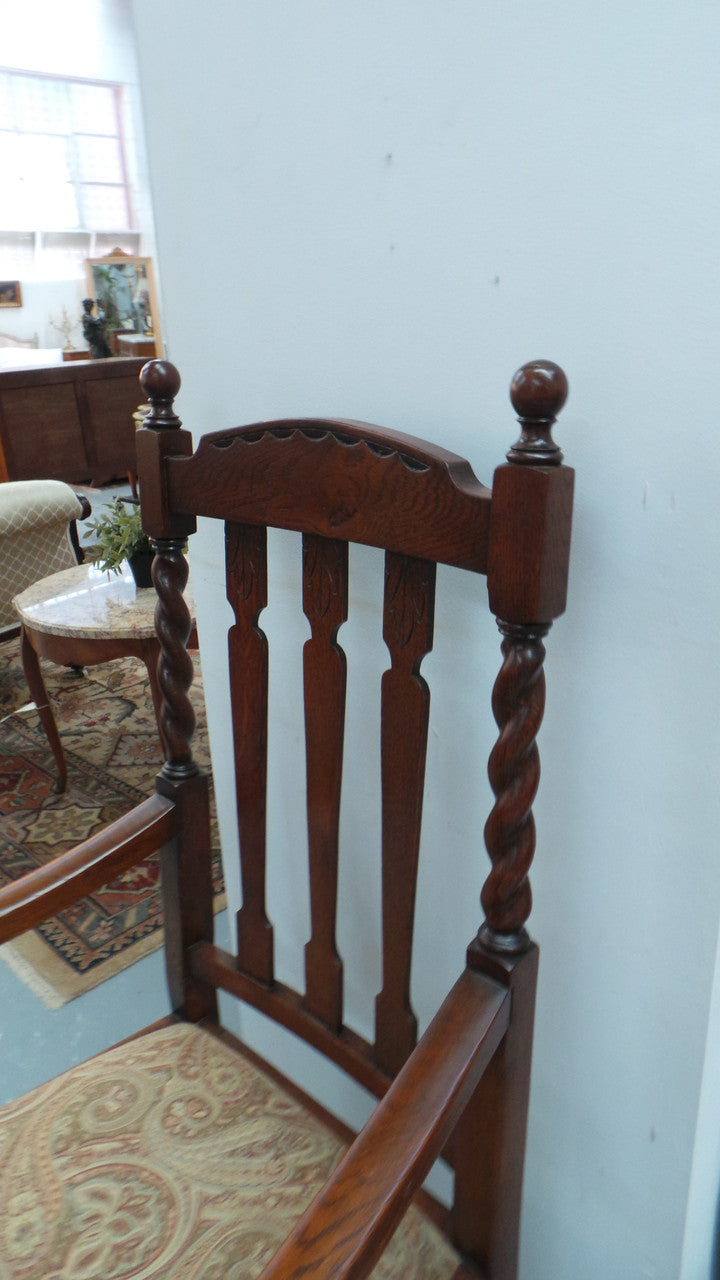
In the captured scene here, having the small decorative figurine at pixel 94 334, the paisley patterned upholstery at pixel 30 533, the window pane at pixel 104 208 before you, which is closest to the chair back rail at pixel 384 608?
the paisley patterned upholstery at pixel 30 533

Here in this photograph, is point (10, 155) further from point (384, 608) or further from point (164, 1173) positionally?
point (164, 1173)

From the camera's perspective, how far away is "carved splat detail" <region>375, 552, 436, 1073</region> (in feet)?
2.25

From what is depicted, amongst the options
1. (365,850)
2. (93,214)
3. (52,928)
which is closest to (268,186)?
(365,850)

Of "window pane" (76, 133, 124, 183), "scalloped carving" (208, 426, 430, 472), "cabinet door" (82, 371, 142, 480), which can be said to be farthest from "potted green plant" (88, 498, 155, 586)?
"window pane" (76, 133, 124, 183)

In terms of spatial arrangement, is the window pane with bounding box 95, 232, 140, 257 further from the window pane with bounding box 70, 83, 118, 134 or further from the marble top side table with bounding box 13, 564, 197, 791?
the marble top side table with bounding box 13, 564, 197, 791

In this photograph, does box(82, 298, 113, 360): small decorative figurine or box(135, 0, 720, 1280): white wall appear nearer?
box(135, 0, 720, 1280): white wall

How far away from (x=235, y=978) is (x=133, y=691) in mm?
2140

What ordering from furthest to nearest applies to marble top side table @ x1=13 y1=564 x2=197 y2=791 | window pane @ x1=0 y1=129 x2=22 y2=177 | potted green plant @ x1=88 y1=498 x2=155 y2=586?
1. window pane @ x1=0 y1=129 x2=22 y2=177
2. potted green plant @ x1=88 y1=498 x2=155 y2=586
3. marble top side table @ x1=13 y1=564 x2=197 y2=791

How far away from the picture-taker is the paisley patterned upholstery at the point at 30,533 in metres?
2.64

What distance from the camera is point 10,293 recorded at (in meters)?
6.53

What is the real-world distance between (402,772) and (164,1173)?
42 cm

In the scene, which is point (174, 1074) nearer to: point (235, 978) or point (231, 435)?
point (235, 978)

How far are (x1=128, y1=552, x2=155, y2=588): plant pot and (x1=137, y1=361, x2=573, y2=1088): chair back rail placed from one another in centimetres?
132

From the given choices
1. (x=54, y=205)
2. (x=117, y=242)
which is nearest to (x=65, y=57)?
(x=54, y=205)
